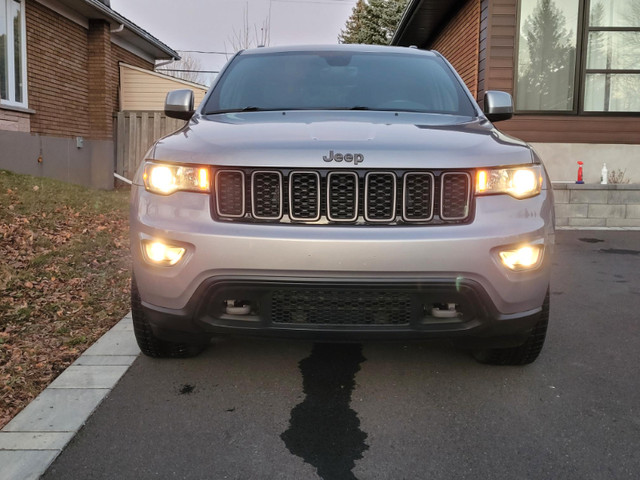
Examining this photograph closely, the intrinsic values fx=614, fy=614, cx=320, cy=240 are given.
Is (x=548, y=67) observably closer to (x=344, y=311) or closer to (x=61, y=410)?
(x=344, y=311)

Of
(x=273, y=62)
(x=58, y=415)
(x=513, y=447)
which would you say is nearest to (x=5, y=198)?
(x=273, y=62)

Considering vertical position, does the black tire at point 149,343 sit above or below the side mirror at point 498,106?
below

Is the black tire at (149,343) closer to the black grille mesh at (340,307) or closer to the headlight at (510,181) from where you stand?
the black grille mesh at (340,307)

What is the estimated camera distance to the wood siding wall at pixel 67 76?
11.9 m

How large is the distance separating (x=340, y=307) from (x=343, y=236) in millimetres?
307

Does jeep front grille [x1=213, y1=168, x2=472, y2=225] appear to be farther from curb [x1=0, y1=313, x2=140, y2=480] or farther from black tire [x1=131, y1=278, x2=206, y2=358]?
curb [x1=0, y1=313, x2=140, y2=480]

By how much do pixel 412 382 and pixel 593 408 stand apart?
0.84 m

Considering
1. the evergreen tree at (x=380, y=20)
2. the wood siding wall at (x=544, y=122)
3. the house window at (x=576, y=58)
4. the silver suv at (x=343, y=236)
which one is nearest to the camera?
the silver suv at (x=343, y=236)

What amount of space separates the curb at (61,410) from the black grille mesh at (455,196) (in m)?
1.80

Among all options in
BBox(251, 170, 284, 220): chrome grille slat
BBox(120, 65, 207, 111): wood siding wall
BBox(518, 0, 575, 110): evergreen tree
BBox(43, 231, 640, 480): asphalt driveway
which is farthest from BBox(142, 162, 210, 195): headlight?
BBox(120, 65, 207, 111): wood siding wall

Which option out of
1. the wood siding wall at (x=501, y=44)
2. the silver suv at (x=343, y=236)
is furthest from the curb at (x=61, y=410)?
the wood siding wall at (x=501, y=44)

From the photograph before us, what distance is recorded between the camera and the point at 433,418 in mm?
2684

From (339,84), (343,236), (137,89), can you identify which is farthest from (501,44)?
(137,89)

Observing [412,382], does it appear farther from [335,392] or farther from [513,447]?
[513,447]
